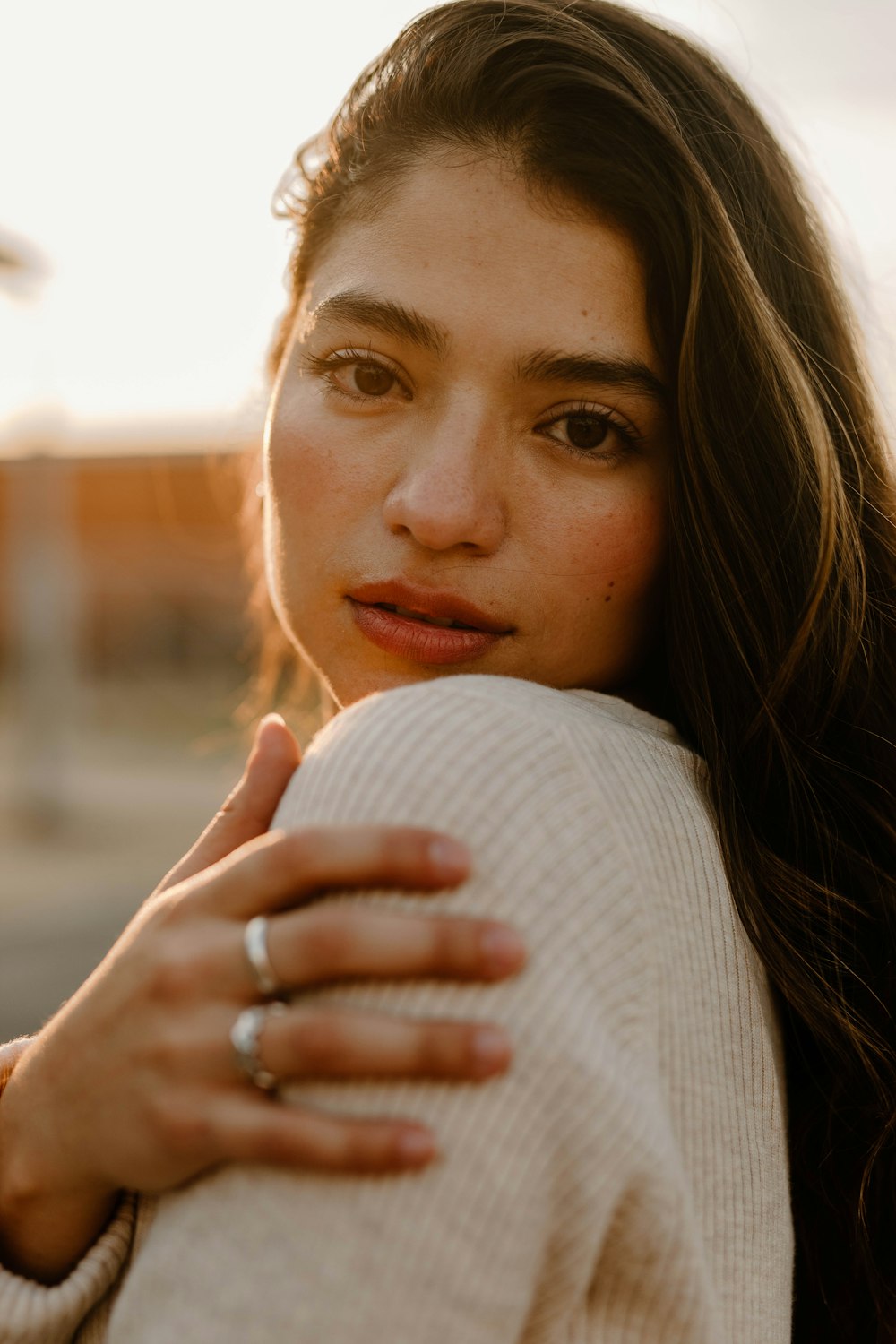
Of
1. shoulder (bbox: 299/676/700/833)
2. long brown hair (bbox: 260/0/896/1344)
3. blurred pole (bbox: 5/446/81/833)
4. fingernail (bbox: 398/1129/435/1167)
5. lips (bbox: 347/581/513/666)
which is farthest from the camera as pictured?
blurred pole (bbox: 5/446/81/833)

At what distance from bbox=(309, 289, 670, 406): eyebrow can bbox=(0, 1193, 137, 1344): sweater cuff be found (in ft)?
3.18

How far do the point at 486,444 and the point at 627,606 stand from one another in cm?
27

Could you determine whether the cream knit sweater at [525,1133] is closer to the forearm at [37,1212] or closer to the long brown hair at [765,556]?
the forearm at [37,1212]

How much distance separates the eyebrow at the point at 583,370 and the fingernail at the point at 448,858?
2.41ft

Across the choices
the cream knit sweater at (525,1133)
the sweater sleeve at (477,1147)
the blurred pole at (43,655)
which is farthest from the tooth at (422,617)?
the blurred pole at (43,655)

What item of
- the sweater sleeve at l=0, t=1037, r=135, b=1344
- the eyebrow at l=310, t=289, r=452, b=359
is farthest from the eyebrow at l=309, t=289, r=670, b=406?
the sweater sleeve at l=0, t=1037, r=135, b=1344

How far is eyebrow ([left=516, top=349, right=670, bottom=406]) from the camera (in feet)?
4.64

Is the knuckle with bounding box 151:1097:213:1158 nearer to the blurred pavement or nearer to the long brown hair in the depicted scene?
the long brown hair

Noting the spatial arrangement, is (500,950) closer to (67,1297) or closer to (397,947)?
(397,947)

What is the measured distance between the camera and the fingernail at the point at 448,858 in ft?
2.76

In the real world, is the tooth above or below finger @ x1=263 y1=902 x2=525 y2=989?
below

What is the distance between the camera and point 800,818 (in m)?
1.41

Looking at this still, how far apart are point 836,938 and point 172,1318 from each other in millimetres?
826

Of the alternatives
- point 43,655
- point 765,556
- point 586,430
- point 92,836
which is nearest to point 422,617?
point 586,430
